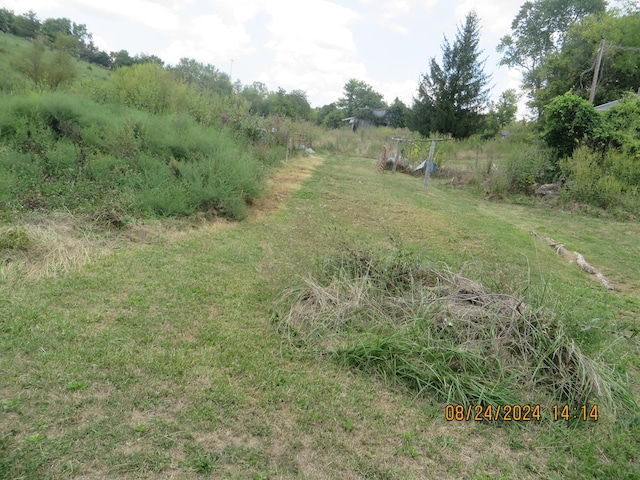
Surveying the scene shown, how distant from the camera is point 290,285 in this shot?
3.63m

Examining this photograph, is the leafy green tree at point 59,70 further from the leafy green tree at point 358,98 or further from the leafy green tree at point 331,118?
the leafy green tree at point 358,98

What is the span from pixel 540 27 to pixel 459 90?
2074 cm

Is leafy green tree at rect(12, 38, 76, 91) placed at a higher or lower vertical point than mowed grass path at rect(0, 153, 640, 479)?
higher

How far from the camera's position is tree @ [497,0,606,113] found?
114 feet

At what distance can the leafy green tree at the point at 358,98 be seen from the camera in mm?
49719

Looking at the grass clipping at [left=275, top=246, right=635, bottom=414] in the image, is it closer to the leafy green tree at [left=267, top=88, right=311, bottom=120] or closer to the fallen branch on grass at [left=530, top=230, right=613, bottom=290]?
the fallen branch on grass at [left=530, top=230, right=613, bottom=290]

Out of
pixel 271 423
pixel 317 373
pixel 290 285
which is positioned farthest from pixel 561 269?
pixel 271 423

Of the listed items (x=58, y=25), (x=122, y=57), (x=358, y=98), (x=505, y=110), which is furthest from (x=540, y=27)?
(x=58, y=25)

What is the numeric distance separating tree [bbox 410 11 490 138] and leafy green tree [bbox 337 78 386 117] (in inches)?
918

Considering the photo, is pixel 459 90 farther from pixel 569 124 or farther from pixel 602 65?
pixel 569 124

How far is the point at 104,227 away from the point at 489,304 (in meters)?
4.53

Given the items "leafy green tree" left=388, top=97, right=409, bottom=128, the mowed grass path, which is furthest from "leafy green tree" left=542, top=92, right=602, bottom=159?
"leafy green tree" left=388, top=97, right=409, bottom=128

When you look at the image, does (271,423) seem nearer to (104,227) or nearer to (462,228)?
(104,227)

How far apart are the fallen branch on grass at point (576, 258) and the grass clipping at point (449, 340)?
9.16ft
